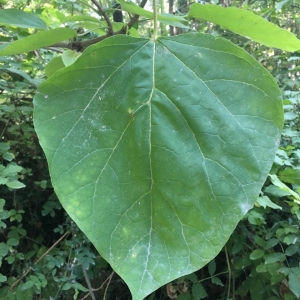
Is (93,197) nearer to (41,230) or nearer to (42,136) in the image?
(42,136)

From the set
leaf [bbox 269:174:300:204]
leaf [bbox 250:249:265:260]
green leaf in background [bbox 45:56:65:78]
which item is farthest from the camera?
leaf [bbox 250:249:265:260]

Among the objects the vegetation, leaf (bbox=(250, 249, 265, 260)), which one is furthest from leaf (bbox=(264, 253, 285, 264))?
the vegetation

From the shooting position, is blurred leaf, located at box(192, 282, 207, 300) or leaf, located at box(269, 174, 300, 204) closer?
leaf, located at box(269, 174, 300, 204)

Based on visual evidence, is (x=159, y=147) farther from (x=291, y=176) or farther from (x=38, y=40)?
(x=291, y=176)

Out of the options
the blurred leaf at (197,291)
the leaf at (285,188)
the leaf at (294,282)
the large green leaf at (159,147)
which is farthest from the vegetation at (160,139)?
the blurred leaf at (197,291)

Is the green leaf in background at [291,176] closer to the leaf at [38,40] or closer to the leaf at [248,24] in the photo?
the leaf at [248,24]

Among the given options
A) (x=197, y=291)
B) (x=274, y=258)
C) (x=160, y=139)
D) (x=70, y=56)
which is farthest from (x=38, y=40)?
(x=197, y=291)

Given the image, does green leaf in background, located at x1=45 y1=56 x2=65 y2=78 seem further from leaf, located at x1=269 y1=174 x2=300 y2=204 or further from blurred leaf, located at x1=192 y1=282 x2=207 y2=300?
blurred leaf, located at x1=192 y1=282 x2=207 y2=300
